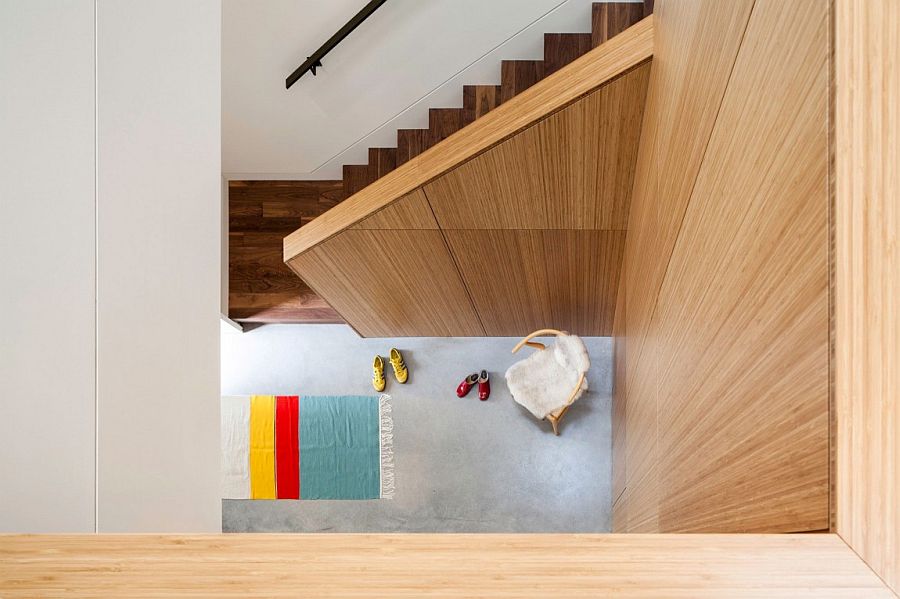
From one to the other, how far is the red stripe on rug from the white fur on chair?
3.95 ft

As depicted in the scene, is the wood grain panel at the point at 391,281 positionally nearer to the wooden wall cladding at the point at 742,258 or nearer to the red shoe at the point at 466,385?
the red shoe at the point at 466,385

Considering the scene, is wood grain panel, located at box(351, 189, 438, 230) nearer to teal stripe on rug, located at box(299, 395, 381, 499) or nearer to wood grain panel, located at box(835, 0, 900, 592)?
wood grain panel, located at box(835, 0, 900, 592)

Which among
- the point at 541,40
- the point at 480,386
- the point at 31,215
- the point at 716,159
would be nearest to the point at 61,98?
the point at 31,215

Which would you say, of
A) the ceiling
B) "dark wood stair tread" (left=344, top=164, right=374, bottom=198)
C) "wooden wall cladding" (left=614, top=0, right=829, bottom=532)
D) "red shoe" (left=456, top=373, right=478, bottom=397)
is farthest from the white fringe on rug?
"wooden wall cladding" (left=614, top=0, right=829, bottom=532)

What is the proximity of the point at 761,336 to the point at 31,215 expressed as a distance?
→ 881mm

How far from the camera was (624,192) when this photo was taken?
6.04 feet

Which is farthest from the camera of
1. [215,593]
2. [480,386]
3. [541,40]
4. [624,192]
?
[480,386]

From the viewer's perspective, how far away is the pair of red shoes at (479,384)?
11.0ft

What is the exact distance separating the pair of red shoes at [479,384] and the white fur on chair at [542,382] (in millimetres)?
237

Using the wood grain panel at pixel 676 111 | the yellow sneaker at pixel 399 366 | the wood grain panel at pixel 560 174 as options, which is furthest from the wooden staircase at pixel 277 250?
the wood grain panel at pixel 676 111

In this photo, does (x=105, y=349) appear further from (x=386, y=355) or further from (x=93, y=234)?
(x=386, y=355)

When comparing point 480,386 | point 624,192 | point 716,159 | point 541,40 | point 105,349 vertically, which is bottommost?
point 480,386

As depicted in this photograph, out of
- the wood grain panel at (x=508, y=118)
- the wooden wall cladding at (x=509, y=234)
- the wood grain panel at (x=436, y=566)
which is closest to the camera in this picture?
the wood grain panel at (x=436, y=566)

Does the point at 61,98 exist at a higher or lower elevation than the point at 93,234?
higher
